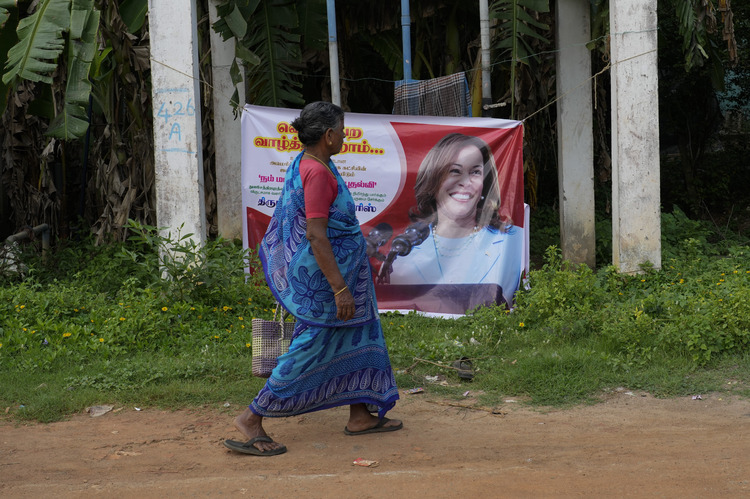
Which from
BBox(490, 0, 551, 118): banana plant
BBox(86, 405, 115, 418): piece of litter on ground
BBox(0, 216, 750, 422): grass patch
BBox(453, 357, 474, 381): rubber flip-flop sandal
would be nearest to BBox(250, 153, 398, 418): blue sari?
BBox(0, 216, 750, 422): grass patch

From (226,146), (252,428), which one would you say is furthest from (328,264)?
(226,146)

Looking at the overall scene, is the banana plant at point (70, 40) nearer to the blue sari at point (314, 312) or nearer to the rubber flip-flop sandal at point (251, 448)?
the blue sari at point (314, 312)

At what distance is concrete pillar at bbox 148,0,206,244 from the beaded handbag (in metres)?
2.85

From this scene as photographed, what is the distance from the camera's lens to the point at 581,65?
788 cm

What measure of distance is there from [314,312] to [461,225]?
3.08 m

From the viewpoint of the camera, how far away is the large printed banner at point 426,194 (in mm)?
6758

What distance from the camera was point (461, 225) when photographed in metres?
6.80

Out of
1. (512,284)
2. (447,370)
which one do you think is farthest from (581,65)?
(447,370)

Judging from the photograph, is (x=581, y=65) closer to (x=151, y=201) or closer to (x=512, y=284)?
(x=512, y=284)

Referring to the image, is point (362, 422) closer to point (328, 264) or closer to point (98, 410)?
point (328, 264)

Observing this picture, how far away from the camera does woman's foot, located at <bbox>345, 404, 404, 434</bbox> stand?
14.0 feet

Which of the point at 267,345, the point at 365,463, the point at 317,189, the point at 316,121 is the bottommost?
the point at 365,463

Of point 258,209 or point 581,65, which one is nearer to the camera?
point 258,209

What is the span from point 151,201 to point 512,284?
13.8 ft
